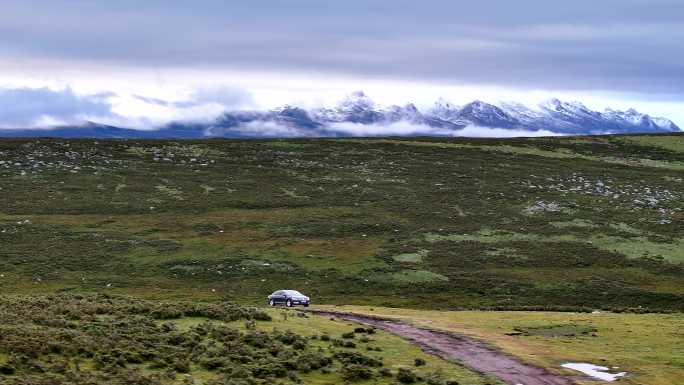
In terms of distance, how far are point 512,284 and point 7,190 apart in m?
67.9

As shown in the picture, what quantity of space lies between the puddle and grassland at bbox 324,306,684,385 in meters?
0.58

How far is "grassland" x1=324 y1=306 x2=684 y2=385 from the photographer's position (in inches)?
1590

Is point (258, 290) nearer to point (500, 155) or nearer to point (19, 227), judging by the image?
point (19, 227)

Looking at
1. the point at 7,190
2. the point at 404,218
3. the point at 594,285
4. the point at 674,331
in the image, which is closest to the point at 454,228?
the point at 404,218

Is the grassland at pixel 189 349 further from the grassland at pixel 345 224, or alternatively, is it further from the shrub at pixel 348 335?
the grassland at pixel 345 224

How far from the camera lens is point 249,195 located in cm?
10806

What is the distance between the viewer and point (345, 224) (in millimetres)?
94938

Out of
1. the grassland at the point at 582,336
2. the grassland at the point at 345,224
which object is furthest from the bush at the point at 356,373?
the grassland at the point at 345,224

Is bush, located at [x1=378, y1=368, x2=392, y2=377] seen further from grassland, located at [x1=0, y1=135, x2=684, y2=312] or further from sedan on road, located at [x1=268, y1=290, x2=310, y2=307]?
grassland, located at [x1=0, y1=135, x2=684, y2=312]

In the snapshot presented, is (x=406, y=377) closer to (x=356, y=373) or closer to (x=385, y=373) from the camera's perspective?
(x=385, y=373)

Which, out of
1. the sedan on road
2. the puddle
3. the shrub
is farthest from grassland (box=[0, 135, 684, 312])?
the puddle

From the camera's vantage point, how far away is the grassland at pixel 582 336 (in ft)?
132

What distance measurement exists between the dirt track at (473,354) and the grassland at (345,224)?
20565 millimetres

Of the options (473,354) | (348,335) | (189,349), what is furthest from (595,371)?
(189,349)
